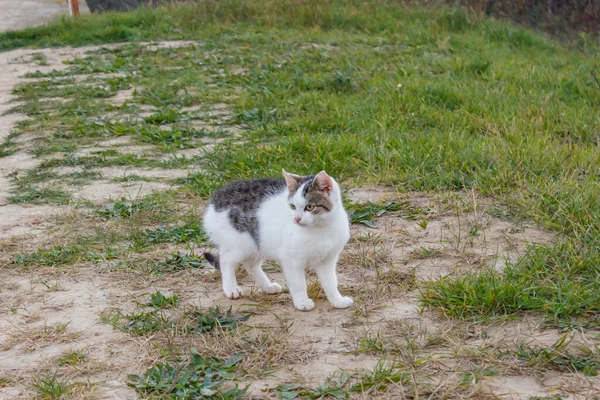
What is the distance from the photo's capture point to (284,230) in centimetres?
382

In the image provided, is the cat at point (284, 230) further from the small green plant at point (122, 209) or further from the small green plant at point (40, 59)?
the small green plant at point (40, 59)

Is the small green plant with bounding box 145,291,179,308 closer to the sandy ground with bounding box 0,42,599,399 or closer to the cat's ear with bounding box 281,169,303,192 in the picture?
the sandy ground with bounding box 0,42,599,399

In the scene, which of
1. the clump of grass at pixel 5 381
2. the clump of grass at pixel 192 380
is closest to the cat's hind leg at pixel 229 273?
the clump of grass at pixel 192 380

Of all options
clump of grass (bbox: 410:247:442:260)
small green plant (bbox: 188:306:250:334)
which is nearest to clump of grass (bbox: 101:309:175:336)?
small green plant (bbox: 188:306:250:334)

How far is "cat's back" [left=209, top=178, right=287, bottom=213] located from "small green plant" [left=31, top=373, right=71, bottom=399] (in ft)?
4.34

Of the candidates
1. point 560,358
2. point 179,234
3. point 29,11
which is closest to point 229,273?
point 179,234

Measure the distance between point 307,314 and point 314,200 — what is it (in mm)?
580

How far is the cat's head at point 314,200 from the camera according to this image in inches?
145

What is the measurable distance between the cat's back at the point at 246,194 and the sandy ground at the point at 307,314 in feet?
1.56

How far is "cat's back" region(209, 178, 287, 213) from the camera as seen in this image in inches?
158

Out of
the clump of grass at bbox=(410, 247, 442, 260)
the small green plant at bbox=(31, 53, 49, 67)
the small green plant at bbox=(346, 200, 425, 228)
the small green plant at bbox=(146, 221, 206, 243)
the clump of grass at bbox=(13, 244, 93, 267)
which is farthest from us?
the small green plant at bbox=(31, 53, 49, 67)

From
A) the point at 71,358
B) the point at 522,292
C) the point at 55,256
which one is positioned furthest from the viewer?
the point at 55,256

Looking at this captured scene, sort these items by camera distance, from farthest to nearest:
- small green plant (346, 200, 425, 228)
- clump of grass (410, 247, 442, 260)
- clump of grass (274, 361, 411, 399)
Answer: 1. small green plant (346, 200, 425, 228)
2. clump of grass (410, 247, 442, 260)
3. clump of grass (274, 361, 411, 399)

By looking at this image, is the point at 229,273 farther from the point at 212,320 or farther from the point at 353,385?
the point at 353,385
